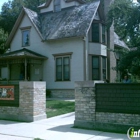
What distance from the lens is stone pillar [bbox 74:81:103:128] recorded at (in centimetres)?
850

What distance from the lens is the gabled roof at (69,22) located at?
20.3m

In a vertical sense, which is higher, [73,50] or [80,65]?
[73,50]

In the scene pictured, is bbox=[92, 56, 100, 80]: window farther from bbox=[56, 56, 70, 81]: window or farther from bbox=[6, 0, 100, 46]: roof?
bbox=[6, 0, 100, 46]: roof

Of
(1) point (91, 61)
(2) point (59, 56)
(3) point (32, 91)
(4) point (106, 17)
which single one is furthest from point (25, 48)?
(3) point (32, 91)

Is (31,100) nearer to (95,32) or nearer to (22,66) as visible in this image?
(95,32)

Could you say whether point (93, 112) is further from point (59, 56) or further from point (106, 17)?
point (106, 17)

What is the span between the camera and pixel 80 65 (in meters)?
20.3

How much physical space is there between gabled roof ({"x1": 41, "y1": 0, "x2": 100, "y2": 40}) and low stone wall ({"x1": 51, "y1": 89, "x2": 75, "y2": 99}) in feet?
15.7

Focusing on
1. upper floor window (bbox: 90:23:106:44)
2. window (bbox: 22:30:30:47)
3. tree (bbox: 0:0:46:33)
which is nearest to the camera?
upper floor window (bbox: 90:23:106:44)

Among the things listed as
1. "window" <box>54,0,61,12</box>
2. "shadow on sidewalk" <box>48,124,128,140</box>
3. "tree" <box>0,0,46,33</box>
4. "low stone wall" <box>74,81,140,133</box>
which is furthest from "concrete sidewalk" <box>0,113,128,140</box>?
"tree" <box>0,0,46,33</box>

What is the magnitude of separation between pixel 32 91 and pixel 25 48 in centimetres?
1406

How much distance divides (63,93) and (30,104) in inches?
449

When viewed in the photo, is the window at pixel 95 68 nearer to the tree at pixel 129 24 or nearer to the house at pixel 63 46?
the house at pixel 63 46

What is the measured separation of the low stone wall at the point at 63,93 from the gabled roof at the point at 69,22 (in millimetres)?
4790
